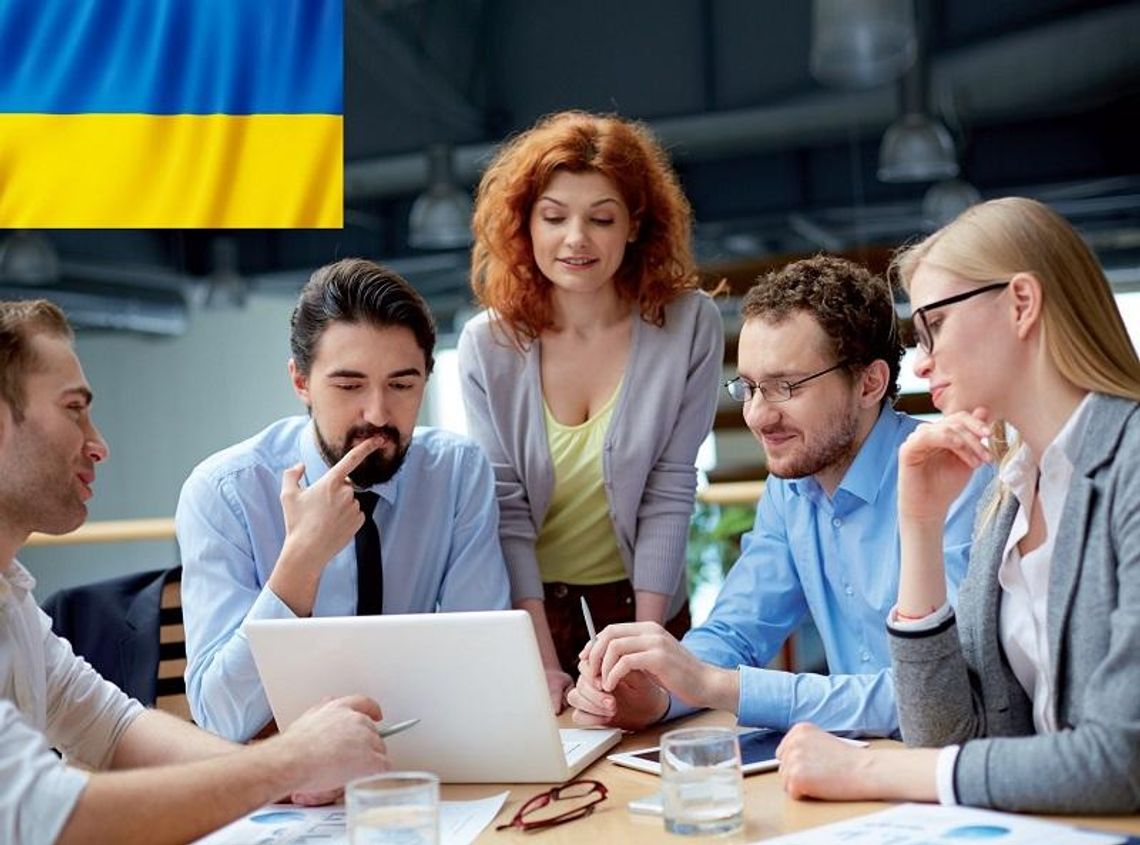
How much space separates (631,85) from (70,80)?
322cm

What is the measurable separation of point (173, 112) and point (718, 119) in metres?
3.28

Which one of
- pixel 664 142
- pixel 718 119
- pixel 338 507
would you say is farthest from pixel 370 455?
pixel 718 119

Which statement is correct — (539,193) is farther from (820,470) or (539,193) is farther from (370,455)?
(820,470)

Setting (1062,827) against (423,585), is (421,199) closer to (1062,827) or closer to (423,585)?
(423,585)

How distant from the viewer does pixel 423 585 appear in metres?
2.20

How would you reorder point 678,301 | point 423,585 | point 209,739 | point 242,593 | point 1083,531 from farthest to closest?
point 678,301
point 423,585
point 242,593
point 209,739
point 1083,531

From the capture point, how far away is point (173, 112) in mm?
2766

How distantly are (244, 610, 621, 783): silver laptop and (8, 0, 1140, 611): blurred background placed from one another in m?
3.55

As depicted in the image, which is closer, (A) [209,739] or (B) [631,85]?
(A) [209,739]

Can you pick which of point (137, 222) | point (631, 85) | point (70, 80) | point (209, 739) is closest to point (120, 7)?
point (70, 80)

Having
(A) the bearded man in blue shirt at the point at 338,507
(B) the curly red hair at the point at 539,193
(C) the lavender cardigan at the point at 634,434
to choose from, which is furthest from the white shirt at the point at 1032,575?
(B) the curly red hair at the point at 539,193

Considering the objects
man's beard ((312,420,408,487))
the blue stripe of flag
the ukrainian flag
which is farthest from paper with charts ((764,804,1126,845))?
the blue stripe of flag

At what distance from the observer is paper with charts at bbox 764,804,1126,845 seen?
1232mm

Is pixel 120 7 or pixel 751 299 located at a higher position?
pixel 120 7
